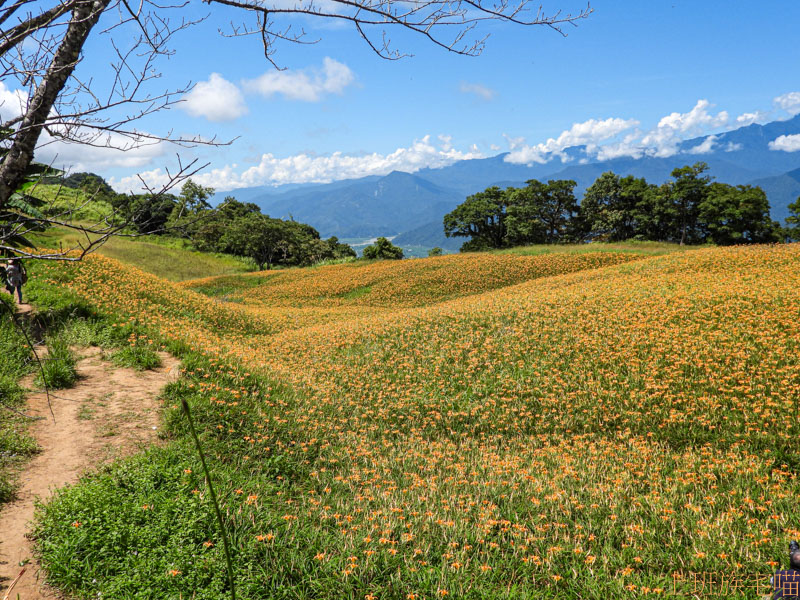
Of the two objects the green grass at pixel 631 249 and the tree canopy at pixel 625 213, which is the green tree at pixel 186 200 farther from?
the tree canopy at pixel 625 213

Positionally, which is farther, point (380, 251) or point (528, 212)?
point (528, 212)

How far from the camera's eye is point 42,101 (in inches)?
109

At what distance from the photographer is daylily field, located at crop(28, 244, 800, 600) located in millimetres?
4410

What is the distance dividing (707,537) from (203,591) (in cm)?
553

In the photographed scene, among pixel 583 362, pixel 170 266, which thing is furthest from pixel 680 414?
pixel 170 266

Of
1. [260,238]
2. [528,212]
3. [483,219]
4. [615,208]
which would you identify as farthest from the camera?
[483,219]

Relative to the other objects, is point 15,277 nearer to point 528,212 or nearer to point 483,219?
point 528,212

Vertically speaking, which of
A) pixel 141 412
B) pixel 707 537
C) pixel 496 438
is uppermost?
pixel 141 412

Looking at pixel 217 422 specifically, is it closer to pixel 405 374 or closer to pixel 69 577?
pixel 69 577

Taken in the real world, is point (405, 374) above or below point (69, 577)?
below

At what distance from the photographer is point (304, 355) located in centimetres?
1424

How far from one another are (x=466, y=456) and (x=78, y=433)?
657 centimetres

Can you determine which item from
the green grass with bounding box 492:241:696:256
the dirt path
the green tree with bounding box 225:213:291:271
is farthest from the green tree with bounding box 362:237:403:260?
the dirt path

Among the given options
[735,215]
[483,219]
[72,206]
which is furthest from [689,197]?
[72,206]
